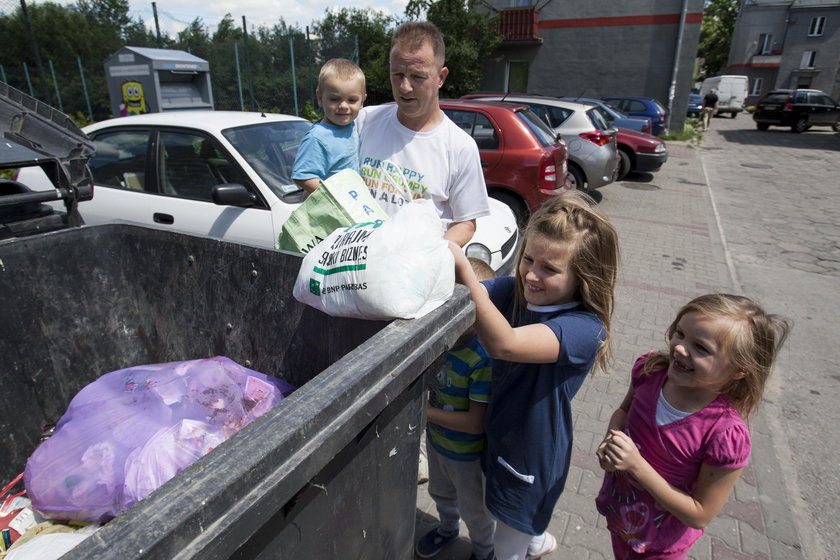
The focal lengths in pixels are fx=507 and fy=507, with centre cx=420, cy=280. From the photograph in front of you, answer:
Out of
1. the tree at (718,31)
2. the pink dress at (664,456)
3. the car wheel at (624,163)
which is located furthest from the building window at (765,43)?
the pink dress at (664,456)

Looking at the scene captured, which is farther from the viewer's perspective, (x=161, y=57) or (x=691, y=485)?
(x=161, y=57)

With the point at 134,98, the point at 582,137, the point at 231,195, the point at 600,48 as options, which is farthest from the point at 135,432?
the point at 600,48

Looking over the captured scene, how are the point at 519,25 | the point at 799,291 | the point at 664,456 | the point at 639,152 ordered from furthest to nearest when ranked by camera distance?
1. the point at 519,25
2. the point at 639,152
3. the point at 799,291
4. the point at 664,456

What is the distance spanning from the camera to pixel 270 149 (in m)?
3.92

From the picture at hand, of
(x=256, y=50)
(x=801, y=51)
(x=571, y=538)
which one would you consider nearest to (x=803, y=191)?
(x=571, y=538)

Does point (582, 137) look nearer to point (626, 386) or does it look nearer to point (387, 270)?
point (626, 386)

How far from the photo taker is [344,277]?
3.99 ft

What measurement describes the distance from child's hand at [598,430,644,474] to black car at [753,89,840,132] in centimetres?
2820

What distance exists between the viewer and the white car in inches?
140

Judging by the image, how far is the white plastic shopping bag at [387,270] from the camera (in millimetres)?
1145

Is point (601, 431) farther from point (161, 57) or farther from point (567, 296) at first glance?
point (161, 57)

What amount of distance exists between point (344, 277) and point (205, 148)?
3150 millimetres

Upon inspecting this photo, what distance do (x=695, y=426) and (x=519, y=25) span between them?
20.9m

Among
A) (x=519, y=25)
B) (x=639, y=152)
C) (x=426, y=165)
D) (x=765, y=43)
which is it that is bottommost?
(x=639, y=152)
